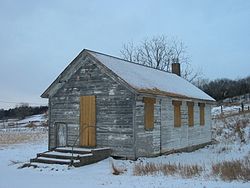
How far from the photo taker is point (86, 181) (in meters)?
12.3

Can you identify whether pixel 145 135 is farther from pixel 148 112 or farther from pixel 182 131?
pixel 182 131

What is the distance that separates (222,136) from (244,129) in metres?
1.96

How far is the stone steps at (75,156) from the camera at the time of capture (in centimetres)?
1576

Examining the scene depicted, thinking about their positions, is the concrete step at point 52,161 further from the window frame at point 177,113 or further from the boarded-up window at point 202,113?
the boarded-up window at point 202,113

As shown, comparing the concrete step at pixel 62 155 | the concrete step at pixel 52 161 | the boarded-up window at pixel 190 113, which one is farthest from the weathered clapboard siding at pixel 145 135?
the boarded-up window at pixel 190 113

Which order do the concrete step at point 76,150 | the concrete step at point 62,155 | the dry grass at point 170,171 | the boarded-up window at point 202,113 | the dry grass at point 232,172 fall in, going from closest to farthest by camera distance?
the dry grass at point 232,172 < the dry grass at point 170,171 < the concrete step at point 62,155 < the concrete step at point 76,150 < the boarded-up window at point 202,113

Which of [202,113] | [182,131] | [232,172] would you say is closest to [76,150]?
[182,131]

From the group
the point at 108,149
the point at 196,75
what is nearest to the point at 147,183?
the point at 108,149

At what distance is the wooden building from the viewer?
1762 centimetres

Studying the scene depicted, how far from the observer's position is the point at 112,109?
1806 cm

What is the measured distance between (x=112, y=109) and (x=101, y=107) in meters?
0.69

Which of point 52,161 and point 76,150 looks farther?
point 76,150

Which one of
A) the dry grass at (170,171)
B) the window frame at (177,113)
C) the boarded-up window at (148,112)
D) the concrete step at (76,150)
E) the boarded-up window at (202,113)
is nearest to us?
the dry grass at (170,171)

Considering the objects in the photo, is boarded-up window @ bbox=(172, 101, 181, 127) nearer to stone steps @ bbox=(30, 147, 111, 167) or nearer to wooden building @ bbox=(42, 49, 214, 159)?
wooden building @ bbox=(42, 49, 214, 159)
